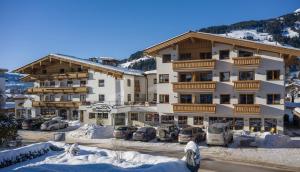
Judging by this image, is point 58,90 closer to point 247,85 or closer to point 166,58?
point 166,58

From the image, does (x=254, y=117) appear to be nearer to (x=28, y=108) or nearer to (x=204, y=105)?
(x=204, y=105)

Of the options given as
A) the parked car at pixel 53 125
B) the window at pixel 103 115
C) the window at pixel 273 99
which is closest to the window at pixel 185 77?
the window at pixel 273 99

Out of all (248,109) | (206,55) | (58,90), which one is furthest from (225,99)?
(58,90)

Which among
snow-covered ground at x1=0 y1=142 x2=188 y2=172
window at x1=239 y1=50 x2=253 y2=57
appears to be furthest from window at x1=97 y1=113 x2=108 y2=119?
snow-covered ground at x1=0 y1=142 x2=188 y2=172

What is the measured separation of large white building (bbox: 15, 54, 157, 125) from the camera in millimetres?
48531

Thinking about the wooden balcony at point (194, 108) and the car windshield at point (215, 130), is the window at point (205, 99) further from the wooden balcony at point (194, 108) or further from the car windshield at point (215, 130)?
the car windshield at point (215, 130)

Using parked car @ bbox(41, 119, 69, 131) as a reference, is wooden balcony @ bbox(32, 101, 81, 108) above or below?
above

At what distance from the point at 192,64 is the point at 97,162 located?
24.4 meters

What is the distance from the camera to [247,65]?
127 ft

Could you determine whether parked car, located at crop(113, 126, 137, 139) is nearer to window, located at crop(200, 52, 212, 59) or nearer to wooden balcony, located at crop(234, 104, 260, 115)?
wooden balcony, located at crop(234, 104, 260, 115)

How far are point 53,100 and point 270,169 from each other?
42790 mm

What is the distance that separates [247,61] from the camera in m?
38.8

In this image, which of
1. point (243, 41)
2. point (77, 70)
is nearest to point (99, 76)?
point (77, 70)

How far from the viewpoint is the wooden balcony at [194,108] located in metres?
41.0
